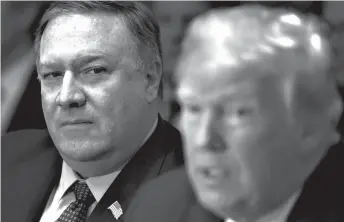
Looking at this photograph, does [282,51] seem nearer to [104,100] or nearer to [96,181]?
[104,100]

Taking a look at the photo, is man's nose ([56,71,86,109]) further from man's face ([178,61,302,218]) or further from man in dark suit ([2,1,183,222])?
man's face ([178,61,302,218])

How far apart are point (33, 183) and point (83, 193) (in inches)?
6.5

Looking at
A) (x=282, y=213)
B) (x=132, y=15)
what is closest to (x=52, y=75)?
(x=132, y=15)

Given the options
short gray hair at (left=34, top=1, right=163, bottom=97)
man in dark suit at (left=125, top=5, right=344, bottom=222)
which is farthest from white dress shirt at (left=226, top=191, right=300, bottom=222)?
short gray hair at (left=34, top=1, right=163, bottom=97)

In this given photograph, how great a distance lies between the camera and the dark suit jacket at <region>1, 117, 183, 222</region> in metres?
1.11

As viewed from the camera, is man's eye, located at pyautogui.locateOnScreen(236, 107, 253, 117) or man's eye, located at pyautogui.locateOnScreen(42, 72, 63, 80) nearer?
man's eye, located at pyautogui.locateOnScreen(236, 107, 253, 117)

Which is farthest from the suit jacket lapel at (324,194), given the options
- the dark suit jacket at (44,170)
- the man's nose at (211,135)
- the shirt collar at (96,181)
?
the shirt collar at (96,181)

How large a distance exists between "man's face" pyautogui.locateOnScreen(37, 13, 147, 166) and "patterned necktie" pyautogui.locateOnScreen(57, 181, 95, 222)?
0.10 m

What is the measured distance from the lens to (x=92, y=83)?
108cm

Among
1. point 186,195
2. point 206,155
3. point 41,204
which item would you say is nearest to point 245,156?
point 206,155

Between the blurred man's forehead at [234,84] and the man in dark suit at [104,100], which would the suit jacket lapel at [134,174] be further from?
the blurred man's forehead at [234,84]

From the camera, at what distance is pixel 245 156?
79 cm

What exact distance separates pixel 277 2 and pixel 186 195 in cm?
34

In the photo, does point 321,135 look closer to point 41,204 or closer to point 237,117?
point 237,117
